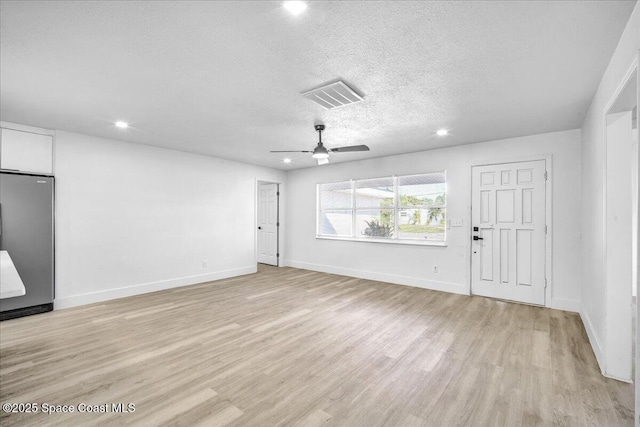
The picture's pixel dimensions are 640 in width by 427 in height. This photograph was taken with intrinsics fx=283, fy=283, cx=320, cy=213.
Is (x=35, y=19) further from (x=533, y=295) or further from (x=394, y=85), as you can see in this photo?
(x=533, y=295)

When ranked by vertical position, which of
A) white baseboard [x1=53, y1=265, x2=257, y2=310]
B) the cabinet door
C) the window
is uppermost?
the cabinet door

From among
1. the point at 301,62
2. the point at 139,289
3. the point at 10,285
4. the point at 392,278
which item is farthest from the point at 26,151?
the point at 392,278

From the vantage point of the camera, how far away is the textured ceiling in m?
1.73

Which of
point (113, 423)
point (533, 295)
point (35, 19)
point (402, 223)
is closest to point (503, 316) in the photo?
point (533, 295)

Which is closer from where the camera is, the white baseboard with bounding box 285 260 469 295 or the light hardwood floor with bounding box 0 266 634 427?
the light hardwood floor with bounding box 0 266 634 427

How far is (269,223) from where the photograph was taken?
7852mm

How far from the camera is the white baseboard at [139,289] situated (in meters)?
4.19

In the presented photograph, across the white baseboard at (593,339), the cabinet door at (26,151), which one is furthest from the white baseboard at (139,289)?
the white baseboard at (593,339)

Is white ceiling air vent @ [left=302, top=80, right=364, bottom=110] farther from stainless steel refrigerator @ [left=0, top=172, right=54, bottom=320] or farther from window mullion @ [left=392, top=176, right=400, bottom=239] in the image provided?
stainless steel refrigerator @ [left=0, top=172, right=54, bottom=320]

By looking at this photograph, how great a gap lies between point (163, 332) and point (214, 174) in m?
3.56

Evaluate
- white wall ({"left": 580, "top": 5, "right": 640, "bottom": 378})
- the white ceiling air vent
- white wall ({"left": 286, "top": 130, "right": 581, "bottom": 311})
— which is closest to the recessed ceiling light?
the white ceiling air vent

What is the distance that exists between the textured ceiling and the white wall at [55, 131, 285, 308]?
888mm

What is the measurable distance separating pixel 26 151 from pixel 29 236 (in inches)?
46.2

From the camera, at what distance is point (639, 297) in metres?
1.56
